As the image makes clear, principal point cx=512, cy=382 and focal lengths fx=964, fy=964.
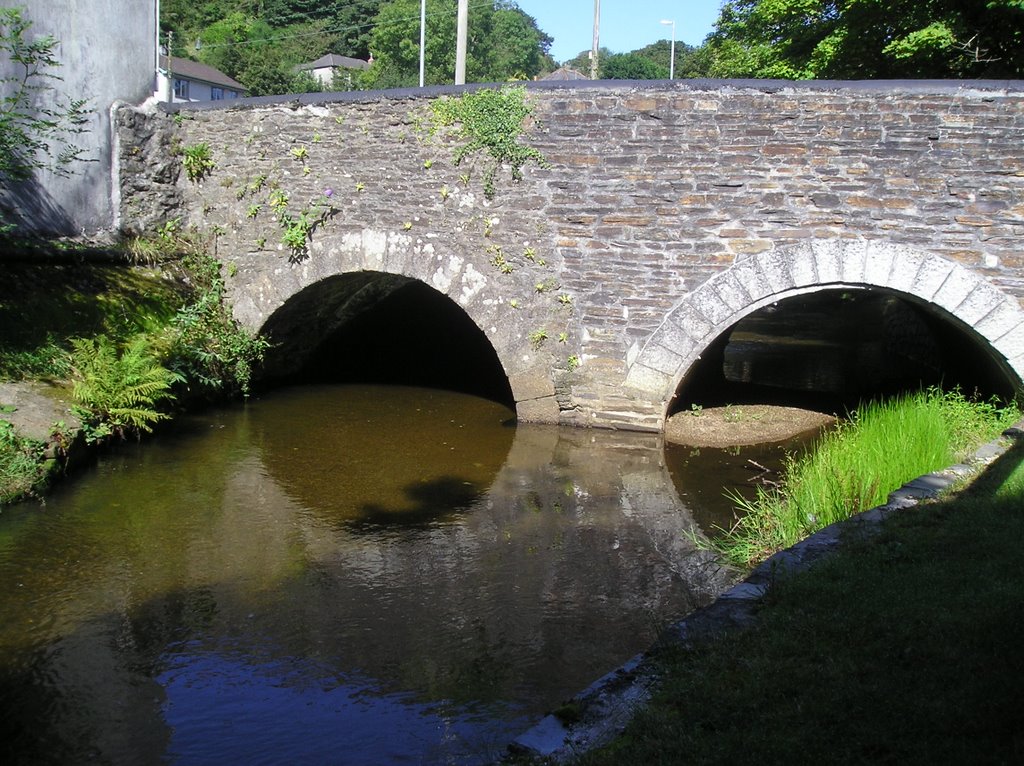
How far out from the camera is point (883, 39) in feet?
46.4

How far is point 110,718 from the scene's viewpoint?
4.04 meters

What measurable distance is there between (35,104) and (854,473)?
8.31 meters

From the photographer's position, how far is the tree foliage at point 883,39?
482 inches

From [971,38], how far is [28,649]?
41.1 feet

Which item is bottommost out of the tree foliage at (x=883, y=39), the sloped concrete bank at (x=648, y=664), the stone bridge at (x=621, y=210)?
the sloped concrete bank at (x=648, y=664)

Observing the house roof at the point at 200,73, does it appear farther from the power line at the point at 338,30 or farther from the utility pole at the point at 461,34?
the utility pole at the point at 461,34

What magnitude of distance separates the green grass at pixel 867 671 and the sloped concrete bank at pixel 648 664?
8 cm

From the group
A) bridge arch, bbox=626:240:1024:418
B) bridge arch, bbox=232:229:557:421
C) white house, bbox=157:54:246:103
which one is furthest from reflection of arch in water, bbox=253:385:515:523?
white house, bbox=157:54:246:103

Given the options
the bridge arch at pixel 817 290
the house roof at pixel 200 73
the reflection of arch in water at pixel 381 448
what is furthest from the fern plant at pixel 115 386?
the house roof at pixel 200 73

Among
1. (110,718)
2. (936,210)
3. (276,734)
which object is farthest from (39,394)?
(936,210)

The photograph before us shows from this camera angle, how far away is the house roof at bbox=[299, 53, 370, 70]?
47531mm

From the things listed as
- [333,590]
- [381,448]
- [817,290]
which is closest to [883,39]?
[817,290]

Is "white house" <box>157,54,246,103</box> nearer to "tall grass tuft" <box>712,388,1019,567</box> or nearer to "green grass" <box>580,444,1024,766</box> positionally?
"tall grass tuft" <box>712,388,1019,567</box>

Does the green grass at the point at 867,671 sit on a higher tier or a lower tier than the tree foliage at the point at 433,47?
lower
